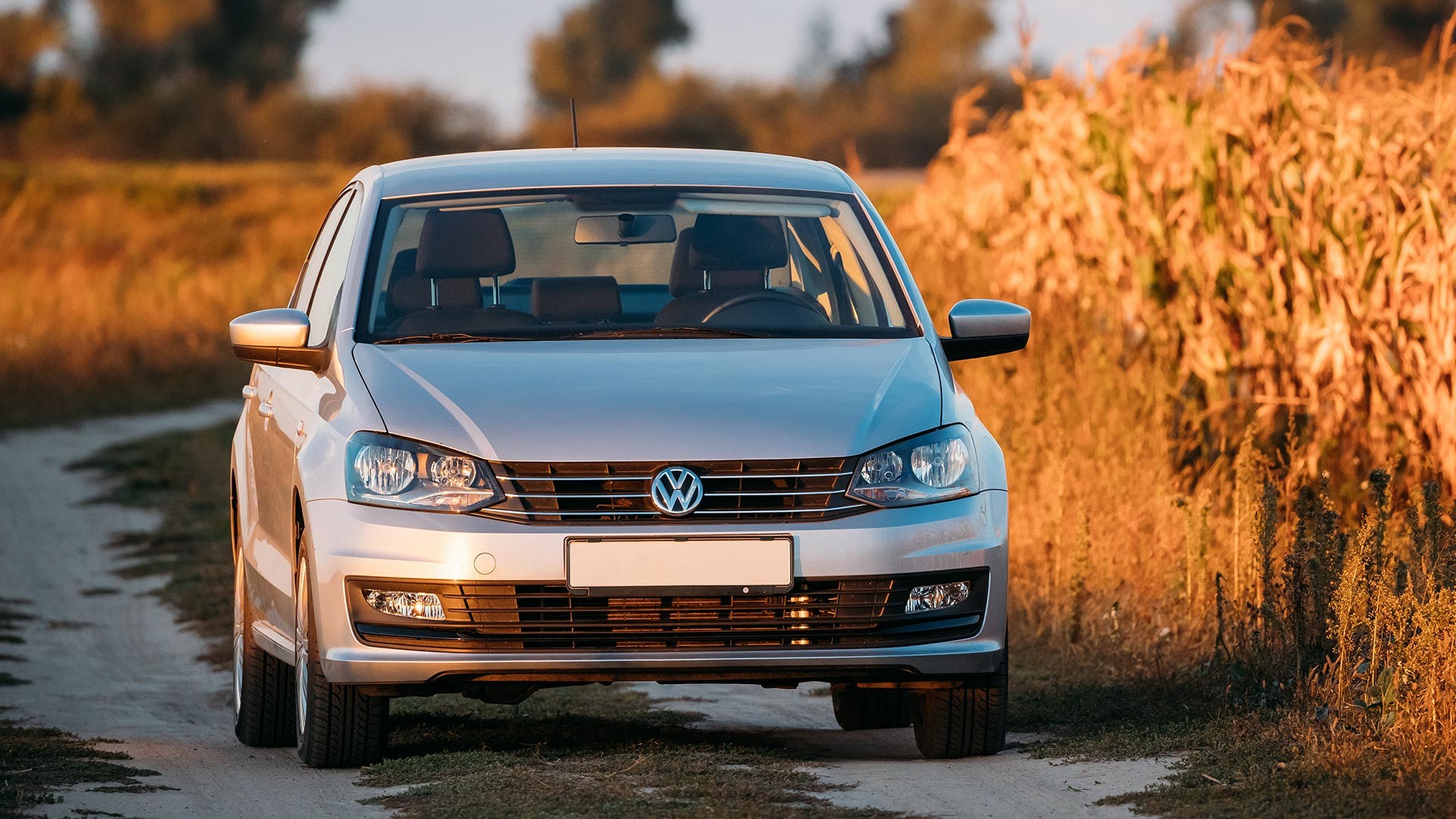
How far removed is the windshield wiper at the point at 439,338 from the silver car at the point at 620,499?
1 cm

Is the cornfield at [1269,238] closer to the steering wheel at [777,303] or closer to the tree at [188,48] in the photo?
the steering wheel at [777,303]

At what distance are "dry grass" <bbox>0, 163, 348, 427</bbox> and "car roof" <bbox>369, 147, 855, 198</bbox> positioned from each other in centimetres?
1376

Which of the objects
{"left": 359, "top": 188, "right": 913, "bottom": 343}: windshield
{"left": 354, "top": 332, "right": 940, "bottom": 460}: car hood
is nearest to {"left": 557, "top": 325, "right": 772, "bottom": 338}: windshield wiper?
{"left": 359, "top": 188, "right": 913, "bottom": 343}: windshield

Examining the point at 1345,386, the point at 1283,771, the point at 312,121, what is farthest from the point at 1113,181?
the point at 312,121

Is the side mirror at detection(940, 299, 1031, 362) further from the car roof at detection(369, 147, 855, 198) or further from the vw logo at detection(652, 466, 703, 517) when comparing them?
the vw logo at detection(652, 466, 703, 517)

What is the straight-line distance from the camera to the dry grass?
23.0 meters

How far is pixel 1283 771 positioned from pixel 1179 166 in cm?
593

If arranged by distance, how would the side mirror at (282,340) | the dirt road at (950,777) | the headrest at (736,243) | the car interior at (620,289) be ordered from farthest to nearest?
the headrest at (736,243) < the car interior at (620,289) < the side mirror at (282,340) < the dirt road at (950,777)

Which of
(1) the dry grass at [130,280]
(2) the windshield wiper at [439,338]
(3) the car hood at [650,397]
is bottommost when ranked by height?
(1) the dry grass at [130,280]

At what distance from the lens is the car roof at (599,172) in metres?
7.19

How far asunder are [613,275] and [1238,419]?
4.04 metres

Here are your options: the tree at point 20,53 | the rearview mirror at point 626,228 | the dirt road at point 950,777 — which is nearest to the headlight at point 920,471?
the dirt road at point 950,777

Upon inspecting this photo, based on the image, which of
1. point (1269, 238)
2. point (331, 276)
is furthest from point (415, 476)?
point (1269, 238)

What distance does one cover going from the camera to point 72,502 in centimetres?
1561
